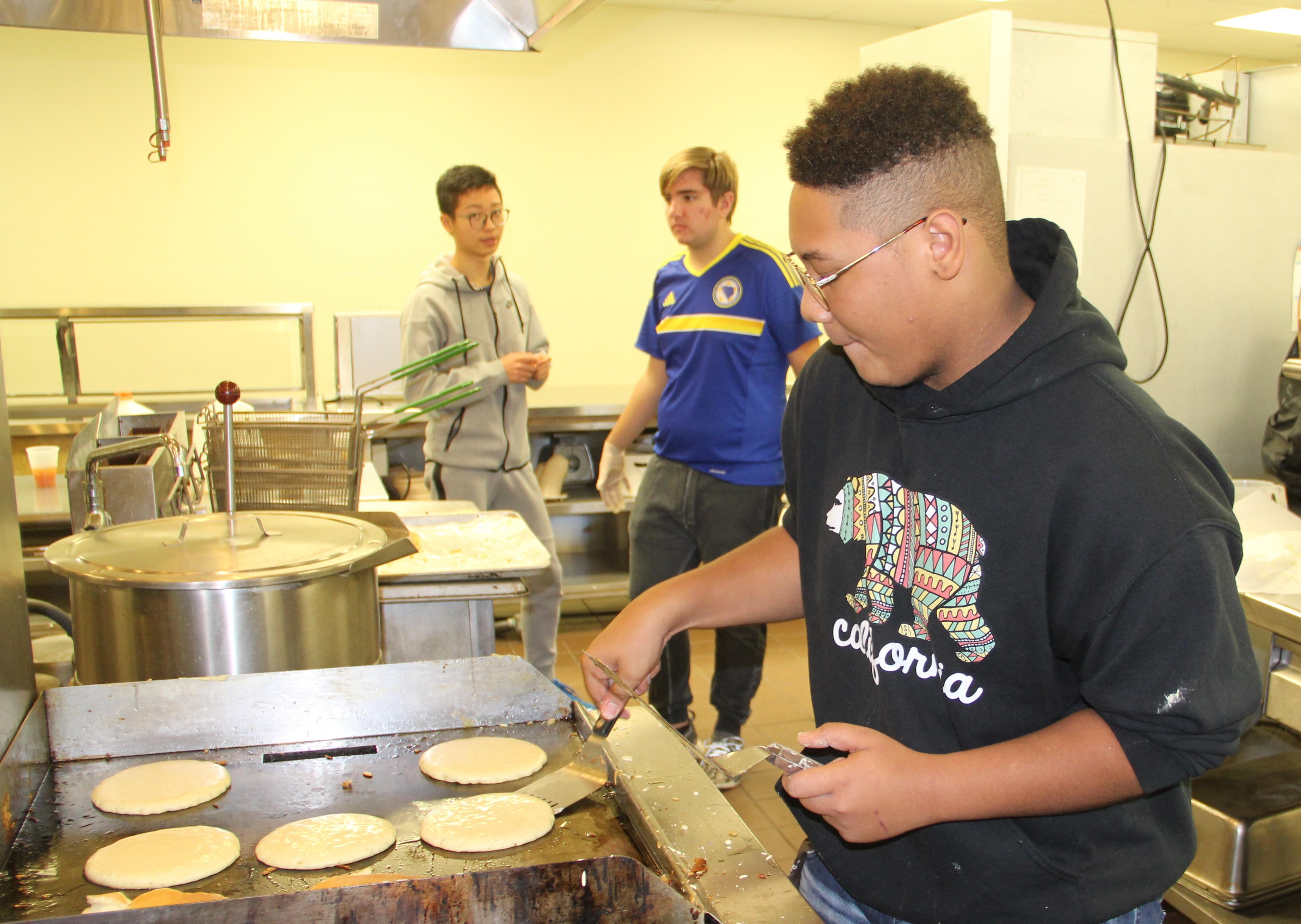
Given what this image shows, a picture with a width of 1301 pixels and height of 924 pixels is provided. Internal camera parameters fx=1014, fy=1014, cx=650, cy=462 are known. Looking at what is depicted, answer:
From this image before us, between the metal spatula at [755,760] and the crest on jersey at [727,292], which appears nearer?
the metal spatula at [755,760]

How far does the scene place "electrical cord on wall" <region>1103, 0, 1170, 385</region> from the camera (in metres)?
3.05

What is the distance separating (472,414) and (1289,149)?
2952mm

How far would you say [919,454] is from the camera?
112cm

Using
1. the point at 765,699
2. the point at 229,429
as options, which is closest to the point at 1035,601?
the point at 229,429

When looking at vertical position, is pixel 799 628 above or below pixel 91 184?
below

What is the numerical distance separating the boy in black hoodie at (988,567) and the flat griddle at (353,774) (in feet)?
0.55

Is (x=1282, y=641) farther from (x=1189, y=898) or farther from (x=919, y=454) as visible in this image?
(x=919, y=454)

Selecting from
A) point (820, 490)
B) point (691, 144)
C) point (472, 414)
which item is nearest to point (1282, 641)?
point (820, 490)

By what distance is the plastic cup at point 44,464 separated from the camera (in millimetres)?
3406

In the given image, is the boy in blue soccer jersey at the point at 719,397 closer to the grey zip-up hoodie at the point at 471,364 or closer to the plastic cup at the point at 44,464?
the grey zip-up hoodie at the point at 471,364

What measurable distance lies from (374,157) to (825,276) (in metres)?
4.81

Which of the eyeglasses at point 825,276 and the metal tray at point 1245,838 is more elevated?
the eyeglasses at point 825,276

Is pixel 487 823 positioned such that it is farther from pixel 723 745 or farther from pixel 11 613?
pixel 723 745

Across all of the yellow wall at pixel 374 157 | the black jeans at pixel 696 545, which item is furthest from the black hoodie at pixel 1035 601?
the yellow wall at pixel 374 157
